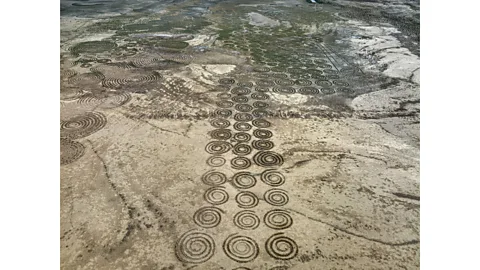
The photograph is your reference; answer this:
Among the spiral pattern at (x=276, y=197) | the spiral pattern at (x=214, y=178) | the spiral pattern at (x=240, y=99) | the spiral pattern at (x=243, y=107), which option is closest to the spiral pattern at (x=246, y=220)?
the spiral pattern at (x=276, y=197)

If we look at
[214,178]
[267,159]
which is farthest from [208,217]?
[267,159]

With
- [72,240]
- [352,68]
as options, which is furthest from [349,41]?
[72,240]

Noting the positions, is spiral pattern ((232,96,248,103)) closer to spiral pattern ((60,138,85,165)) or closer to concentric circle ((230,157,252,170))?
concentric circle ((230,157,252,170))

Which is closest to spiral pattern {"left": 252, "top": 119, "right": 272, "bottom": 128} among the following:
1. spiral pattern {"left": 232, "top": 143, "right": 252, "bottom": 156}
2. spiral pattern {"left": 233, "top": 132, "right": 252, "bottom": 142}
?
spiral pattern {"left": 233, "top": 132, "right": 252, "bottom": 142}

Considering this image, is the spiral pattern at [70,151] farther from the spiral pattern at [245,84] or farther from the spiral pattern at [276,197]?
the spiral pattern at [245,84]

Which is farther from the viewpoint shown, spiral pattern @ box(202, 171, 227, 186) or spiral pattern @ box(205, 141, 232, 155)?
spiral pattern @ box(205, 141, 232, 155)

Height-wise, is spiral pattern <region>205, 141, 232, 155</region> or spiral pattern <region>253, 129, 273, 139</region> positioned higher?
spiral pattern <region>253, 129, 273, 139</region>

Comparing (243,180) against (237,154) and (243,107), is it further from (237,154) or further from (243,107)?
(243,107)

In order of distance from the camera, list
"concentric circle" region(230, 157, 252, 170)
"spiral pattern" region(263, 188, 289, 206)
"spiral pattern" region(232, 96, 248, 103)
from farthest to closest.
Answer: "spiral pattern" region(232, 96, 248, 103) < "concentric circle" region(230, 157, 252, 170) < "spiral pattern" region(263, 188, 289, 206)
